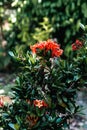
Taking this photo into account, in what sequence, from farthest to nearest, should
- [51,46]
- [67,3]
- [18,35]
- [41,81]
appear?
1. [18,35]
2. [67,3]
3. [41,81]
4. [51,46]

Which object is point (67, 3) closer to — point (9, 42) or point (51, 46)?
point (9, 42)

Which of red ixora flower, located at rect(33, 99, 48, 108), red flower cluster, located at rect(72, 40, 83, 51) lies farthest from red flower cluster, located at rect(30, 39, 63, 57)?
red ixora flower, located at rect(33, 99, 48, 108)

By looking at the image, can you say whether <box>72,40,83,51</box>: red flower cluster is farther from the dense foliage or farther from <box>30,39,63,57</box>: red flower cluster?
<box>30,39,63,57</box>: red flower cluster

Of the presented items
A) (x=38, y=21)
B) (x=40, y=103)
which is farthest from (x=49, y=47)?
(x=38, y=21)

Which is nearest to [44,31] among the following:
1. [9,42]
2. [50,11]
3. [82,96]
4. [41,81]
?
[50,11]

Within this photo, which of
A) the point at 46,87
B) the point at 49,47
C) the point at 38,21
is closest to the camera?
the point at 49,47

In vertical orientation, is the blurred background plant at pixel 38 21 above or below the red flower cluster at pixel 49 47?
above

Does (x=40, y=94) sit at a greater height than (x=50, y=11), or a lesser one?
lesser

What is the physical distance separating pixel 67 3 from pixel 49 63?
370cm

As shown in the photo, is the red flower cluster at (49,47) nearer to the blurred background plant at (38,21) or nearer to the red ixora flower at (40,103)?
the red ixora flower at (40,103)

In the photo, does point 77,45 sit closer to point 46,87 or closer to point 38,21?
point 46,87

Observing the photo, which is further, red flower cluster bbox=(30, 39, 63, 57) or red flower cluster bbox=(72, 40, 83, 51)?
red flower cluster bbox=(72, 40, 83, 51)

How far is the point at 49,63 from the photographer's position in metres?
3.20

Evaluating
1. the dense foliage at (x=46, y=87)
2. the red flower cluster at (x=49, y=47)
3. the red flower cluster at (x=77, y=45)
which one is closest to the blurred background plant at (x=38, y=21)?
the red flower cluster at (x=77, y=45)
